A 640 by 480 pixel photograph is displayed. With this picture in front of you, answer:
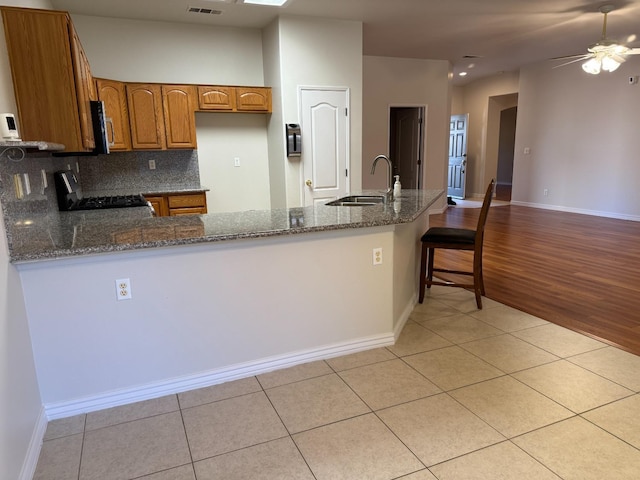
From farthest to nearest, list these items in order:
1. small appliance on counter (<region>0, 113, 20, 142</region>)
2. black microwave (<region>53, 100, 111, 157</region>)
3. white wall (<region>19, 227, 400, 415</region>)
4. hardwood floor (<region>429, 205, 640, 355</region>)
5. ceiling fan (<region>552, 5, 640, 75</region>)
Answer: ceiling fan (<region>552, 5, 640, 75</region>), hardwood floor (<region>429, 205, 640, 355</region>), black microwave (<region>53, 100, 111, 157</region>), white wall (<region>19, 227, 400, 415</region>), small appliance on counter (<region>0, 113, 20, 142</region>)

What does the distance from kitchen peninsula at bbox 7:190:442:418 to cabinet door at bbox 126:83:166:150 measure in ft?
7.36

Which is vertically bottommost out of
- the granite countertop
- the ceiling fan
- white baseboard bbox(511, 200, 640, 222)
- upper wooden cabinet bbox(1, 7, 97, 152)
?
white baseboard bbox(511, 200, 640, 222)

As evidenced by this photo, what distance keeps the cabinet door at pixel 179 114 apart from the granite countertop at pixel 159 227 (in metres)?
2.00

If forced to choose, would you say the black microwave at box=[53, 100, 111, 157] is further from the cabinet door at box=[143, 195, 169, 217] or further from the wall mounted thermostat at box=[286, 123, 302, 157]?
the wall mounted thermostat at box=[286, 123, 302, 157]

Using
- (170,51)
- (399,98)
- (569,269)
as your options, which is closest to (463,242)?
(569,269)

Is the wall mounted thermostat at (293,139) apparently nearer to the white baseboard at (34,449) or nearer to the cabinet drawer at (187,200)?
the cabinet drawer at (187,200)

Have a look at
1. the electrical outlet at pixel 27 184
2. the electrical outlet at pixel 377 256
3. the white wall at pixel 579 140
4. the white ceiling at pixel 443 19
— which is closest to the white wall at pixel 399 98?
the white ceiling at pixel 443 19

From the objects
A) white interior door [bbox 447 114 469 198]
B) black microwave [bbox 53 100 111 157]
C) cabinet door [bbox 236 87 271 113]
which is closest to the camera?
black microwave [bbox 53 100 111 157]

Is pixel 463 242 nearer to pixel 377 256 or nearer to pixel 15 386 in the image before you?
pixel 377 256

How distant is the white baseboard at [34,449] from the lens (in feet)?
5.79

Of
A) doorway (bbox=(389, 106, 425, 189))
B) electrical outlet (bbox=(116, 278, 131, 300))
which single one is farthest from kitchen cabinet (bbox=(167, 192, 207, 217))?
doorway (bbox=(389, 106, 425, 189))

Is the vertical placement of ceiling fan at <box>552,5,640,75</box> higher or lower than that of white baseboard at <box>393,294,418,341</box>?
higher

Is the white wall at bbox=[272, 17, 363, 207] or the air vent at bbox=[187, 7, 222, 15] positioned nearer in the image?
the air vent at bbox=[187, 7, 222, 15]

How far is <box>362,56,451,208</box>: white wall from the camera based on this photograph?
24.1ft
